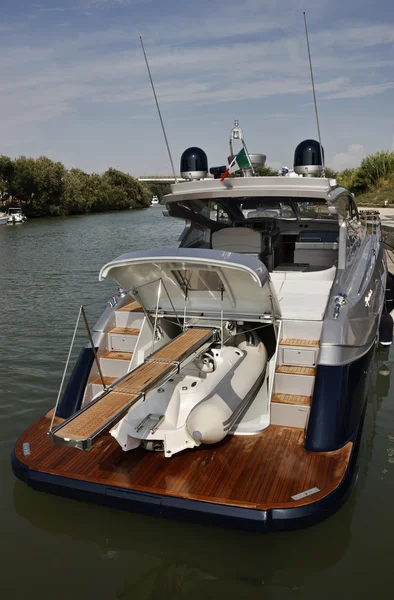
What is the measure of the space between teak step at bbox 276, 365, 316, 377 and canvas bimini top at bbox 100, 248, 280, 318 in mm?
534

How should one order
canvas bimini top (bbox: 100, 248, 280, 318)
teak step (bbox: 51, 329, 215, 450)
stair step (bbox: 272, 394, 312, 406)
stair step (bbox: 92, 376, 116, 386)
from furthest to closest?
1. stair step (bbox: 92, 376, 116, 386)
2. stair step (bbox: 272, 394, 312, 406)
3. canvas bimini top (bbox: 100, 248, 280, 318)
4. teak step (bbox: 51, 329, 215, 450)

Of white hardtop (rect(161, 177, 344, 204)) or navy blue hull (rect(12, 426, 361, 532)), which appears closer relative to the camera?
navy blue hull (rect(12, 426, 361, 532))

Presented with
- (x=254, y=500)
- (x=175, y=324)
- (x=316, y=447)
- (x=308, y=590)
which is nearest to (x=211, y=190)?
(x=175, y=324)

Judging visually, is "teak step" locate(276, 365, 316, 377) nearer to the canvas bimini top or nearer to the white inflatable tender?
the white inflatable tender

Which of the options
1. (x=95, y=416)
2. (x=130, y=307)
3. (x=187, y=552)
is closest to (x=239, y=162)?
(x=130, y=307)

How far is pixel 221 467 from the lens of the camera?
4234 mm

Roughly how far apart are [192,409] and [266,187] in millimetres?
2634

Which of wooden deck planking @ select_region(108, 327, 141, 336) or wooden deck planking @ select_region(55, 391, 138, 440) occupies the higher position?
wooden deck planking @ select_region(108, 327, 141, 336)

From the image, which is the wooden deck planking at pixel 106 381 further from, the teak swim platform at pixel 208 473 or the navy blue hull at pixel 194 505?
the navy blue hull at pixel 194 505

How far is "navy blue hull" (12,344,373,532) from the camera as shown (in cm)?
369

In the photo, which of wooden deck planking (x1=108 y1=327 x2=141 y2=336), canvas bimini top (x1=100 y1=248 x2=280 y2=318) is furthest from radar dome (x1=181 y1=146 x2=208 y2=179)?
wooden deck planking (x1=108 y1=327 x2=141 y2=336)

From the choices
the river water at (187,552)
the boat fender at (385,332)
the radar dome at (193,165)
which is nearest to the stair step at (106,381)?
the river water at (187,552)

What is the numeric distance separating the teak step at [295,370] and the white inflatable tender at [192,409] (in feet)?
0.85

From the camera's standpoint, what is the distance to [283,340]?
5.18m
